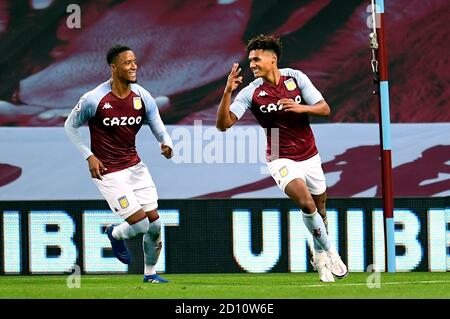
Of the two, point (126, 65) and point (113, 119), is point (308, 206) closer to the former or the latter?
point (113, 119)

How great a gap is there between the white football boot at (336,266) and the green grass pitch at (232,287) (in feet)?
0.29

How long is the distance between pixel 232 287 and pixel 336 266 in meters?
0.90

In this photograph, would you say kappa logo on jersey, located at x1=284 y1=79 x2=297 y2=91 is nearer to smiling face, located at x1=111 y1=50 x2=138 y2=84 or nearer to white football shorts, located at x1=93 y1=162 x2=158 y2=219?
smiling face, located at x1=111 y1=50 x2=138 y2=84

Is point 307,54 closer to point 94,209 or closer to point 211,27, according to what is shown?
point 211,27

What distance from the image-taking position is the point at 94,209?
49.7 ft

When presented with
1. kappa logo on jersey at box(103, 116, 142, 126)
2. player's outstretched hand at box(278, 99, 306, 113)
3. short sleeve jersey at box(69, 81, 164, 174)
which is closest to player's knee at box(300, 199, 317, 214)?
Result: player's outstretched hand at box(278, 99, 306, 113)

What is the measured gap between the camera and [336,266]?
13086 mm

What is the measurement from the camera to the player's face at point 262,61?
523 inches

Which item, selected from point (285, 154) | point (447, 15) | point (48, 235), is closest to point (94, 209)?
point (48, 235)

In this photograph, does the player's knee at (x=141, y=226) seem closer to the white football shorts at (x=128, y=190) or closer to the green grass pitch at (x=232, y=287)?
the white football shorts at (x=128, y=190)

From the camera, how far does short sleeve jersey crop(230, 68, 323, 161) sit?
43.8ft

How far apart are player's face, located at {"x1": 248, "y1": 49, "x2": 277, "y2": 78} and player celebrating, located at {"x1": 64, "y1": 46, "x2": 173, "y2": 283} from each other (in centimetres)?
96

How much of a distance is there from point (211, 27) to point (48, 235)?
4.50 meters

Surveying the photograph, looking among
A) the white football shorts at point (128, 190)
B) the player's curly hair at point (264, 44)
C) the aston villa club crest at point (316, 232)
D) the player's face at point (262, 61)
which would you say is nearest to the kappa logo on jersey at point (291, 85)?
the player's face at point (262, 61)
